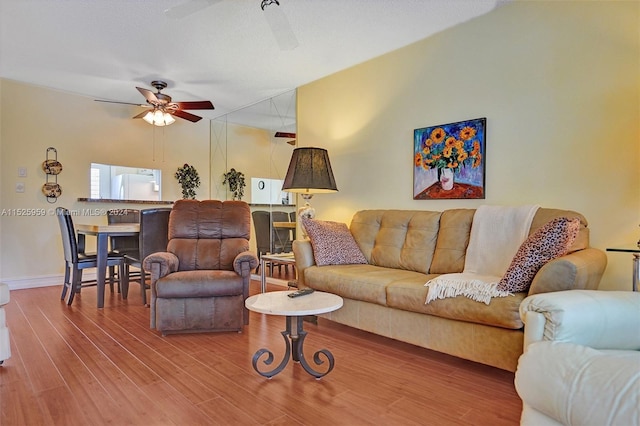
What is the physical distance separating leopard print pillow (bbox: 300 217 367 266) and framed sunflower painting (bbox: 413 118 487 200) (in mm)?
775

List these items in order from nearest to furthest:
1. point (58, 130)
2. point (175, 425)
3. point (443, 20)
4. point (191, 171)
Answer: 1. point (175, 425)
2. point (443, 20)
3. point (58, 130)
4. point (191, 171)

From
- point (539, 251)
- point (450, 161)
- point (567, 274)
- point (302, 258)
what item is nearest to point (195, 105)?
point (302, 258)

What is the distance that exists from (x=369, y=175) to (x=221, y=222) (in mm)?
1583

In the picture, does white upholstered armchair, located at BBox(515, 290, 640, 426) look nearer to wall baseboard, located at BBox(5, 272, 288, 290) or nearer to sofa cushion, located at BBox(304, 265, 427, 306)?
sofa cushion, located at BBox(304, 265, 427, 306)

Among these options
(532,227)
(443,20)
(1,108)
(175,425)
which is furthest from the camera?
(1,108)

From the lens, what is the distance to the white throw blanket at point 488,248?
2.26m

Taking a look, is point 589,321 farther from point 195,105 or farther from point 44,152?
point 44,152

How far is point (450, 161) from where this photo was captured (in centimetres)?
318

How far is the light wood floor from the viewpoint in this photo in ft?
5.64

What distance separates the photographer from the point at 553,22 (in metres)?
2.64

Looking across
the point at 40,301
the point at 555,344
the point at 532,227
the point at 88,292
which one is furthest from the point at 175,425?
the point at 88,292

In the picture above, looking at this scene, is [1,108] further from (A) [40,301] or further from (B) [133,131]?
(A) [40,301]

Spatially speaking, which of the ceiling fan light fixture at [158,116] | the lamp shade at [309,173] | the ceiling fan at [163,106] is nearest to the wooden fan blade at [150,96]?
the ceiling fan at [163,106]

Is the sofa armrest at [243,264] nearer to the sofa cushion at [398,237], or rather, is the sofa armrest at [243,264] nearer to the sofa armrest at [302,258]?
the sofa armrest at [302,258]
